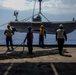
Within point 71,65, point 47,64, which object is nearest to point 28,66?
point 47,64

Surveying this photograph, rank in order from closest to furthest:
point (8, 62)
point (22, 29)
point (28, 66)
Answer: point (28, 66), point (8, 62), point (22, 29)

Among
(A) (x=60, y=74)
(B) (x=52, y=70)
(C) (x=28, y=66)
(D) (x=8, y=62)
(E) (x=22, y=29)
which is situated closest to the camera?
(A) (x=60, y=74)

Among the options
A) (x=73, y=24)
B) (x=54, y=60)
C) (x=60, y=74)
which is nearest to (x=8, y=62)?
(x=54, y=60)

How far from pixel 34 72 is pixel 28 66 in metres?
1.93

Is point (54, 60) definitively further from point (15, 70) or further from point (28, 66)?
point (15, 70)

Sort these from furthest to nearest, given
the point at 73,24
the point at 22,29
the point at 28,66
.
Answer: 1. the point at 22,29
2. the point at 73,24
3. the point at 28,66

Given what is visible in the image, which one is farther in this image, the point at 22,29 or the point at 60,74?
the point at 22,29

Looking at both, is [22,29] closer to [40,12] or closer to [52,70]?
[40,12]

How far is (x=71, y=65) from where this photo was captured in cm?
1895

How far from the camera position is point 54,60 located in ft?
69.4

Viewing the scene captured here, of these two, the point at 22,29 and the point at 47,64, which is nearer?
the point at 47,64

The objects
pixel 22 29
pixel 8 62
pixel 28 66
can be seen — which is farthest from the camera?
pixel 22 29

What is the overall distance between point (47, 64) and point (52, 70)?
219cm

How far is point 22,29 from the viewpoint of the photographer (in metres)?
41.0
